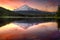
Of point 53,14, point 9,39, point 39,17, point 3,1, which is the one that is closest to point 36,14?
point 39,17

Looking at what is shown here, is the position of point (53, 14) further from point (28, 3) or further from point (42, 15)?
point (28, 3)

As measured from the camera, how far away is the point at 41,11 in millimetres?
5625

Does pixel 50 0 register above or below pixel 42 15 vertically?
above

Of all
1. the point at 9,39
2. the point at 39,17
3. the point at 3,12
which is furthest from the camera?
the point at 3,12

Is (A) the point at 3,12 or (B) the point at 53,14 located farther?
(A) the point at 3,12

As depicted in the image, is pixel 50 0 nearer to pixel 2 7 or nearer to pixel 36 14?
pixel 36 14

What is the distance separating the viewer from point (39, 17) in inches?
220

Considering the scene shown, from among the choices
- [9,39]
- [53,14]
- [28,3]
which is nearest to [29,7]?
A: [28,3]

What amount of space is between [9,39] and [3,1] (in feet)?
11.1

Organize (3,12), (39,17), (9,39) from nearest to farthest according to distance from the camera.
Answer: (9,39)
(39,17)
(3,12)

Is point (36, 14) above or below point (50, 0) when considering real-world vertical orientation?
below

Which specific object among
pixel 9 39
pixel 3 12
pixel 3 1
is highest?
pixel 3 1

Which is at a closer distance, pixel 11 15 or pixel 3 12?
pixel 11 15

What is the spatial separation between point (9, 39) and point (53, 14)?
3365 mm
